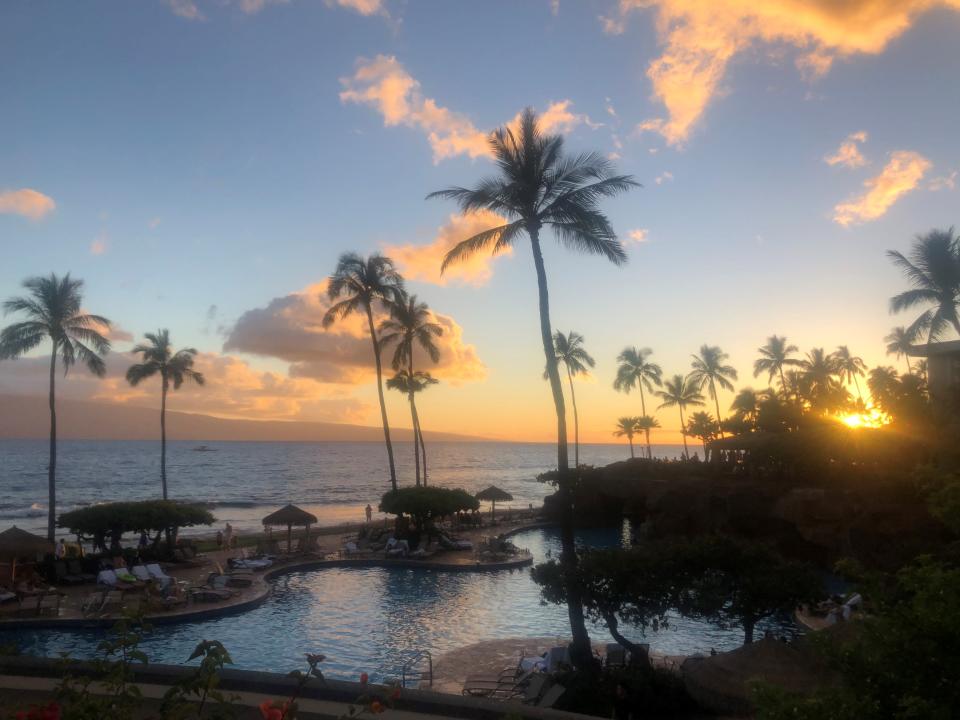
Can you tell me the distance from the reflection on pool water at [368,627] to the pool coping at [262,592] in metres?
0.27

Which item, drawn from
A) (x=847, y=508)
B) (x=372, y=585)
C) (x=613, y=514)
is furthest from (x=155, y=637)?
(x=613, y=514)

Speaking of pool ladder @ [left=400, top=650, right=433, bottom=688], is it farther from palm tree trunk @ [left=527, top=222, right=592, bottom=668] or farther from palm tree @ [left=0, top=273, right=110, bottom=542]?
palm tree @ [left=0, top=273, right=110, bottom=542]

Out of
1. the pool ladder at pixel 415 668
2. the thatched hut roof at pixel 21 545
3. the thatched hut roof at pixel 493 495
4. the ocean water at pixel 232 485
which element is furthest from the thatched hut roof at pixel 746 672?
the ocean water at pixel 232 485

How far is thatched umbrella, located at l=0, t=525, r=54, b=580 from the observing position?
2298 cm

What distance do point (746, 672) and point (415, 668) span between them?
823cm

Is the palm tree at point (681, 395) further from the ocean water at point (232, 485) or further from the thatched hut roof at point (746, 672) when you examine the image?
the thatched hut roof at point (746, 672)

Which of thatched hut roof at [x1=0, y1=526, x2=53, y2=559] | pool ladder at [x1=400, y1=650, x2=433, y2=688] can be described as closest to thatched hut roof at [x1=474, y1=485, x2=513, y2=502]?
thatched hut roof at [x1=0, y1=526, x2=53, y2=559]

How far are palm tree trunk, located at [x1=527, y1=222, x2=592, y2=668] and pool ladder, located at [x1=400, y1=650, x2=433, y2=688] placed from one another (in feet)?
10.7

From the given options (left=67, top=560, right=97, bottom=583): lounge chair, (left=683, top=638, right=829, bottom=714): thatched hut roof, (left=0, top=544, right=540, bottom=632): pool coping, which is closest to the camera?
(left=683, top=638, right=829, bottom=714): thatched hut roof

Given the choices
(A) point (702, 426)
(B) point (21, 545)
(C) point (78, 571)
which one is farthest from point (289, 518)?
(A) point (702, 426)

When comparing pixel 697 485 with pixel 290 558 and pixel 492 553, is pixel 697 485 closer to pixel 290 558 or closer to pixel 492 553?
pixel 492 553

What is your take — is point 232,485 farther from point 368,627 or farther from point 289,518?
point 368,627

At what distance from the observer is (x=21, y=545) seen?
2325 cm

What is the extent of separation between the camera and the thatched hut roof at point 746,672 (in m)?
11.9
